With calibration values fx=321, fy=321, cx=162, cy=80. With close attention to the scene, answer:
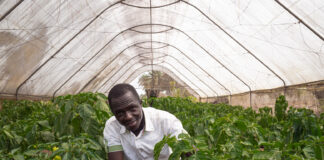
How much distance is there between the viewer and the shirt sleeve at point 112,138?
2.30 metres

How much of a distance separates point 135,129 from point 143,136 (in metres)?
0.09

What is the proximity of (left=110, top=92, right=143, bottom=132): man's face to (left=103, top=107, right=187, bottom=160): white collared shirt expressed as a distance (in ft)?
0.45

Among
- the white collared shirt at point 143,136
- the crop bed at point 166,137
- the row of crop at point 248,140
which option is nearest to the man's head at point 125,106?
the white collared shirt at point 143,136

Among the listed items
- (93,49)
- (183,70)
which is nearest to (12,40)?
(93,49)

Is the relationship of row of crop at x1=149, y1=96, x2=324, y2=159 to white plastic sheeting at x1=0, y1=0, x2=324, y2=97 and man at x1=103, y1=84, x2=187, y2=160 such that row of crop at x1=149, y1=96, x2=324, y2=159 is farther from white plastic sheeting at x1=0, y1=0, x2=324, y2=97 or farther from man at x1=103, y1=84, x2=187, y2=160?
white plastic sheeting at x1=0, y1=0, x2=324, y2=97

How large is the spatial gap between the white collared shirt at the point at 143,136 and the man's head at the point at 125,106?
0.13 m

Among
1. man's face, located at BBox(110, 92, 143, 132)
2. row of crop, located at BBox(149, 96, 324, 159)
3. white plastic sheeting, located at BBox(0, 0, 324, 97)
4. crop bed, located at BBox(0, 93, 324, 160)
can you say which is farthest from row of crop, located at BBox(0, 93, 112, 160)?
white plastic sheeting, located at BBox(0, 0, 324, 97)

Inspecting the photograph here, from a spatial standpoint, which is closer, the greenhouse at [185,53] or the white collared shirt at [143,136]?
the white collared shirt at [143,136]

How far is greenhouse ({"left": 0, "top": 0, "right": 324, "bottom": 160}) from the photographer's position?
2.43m

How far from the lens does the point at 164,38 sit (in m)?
15.0

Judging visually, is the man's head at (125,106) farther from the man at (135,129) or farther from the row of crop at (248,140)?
the row of crop at (248,140)

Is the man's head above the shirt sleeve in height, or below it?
above

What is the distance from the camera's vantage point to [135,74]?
81.4ft

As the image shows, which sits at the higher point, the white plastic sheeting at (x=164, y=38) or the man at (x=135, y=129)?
the white plastic sheeting at (x=164, y=38)
